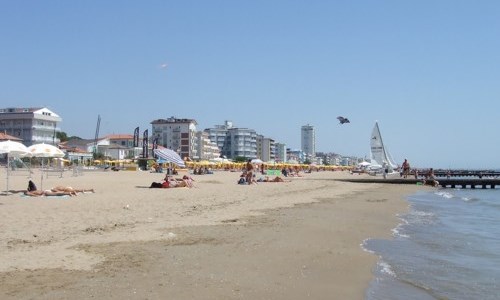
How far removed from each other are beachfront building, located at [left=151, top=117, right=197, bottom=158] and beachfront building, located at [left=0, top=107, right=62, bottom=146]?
5692cm

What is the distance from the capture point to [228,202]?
19438 mm

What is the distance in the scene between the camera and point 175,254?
823cm

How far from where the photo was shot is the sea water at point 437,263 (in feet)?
23.3

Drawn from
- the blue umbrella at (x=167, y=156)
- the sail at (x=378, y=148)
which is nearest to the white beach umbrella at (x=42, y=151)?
the blue umbrella at (x=167, y=156)

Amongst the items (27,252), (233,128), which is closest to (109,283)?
(27,252)

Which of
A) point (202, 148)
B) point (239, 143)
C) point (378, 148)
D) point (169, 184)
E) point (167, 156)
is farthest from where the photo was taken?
point (239, 143)

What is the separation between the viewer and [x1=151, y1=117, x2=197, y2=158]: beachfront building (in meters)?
158

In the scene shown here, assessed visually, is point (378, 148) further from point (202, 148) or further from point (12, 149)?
point (202, 148)

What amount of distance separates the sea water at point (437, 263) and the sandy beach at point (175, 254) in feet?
1.24

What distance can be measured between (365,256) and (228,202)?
10.4 meters

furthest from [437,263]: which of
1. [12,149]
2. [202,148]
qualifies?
[202,148]

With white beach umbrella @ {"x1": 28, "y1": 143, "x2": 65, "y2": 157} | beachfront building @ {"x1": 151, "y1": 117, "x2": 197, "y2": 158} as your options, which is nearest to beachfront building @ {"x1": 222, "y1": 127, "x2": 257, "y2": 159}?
beachfront building @ {"x1": 151, "y1": 117, "x2": 197, "y2": 158}

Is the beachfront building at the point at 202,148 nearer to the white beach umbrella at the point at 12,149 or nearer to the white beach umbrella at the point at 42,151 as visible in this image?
the white beach umbrella at the point at 42,151

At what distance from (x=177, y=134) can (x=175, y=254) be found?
155 m
